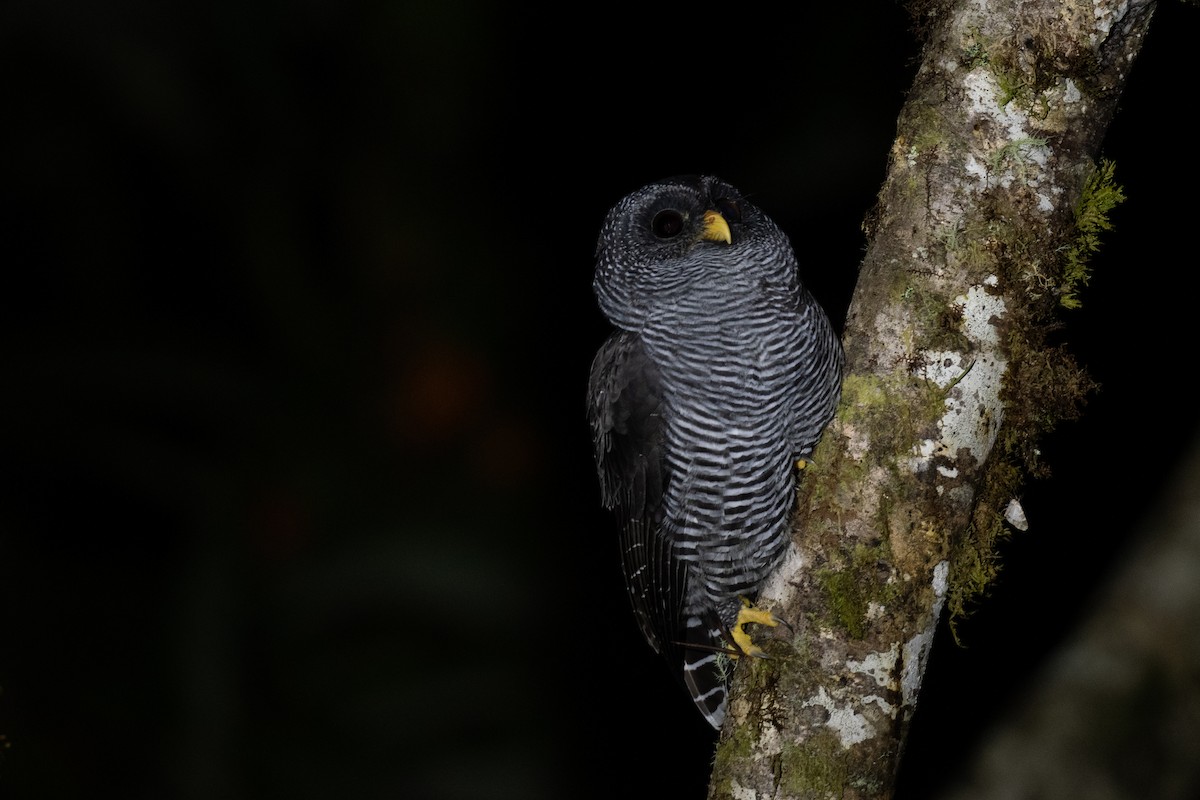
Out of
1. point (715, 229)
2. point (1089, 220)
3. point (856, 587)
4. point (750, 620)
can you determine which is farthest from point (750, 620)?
point (1089, 220)

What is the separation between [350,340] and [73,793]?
2825mm

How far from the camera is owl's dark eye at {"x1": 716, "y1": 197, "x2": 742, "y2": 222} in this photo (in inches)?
127

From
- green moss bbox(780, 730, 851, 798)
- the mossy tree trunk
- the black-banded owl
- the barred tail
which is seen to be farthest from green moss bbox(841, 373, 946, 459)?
the barred tail

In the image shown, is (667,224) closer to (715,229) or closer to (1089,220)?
(715,229)

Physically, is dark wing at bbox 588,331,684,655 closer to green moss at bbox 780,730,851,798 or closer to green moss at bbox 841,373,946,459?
green moss at bbox 841,373,946,459

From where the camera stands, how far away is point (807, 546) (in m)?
2.77

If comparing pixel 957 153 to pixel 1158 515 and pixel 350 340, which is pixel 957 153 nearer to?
pixel 1158 515

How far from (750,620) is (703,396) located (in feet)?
2.20

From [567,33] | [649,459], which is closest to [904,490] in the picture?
[649,459]

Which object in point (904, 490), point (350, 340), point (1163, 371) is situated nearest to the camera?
point (904, 490)

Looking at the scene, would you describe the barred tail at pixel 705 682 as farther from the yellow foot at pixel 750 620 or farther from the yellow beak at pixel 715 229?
the yellow beak at pixel 715 229

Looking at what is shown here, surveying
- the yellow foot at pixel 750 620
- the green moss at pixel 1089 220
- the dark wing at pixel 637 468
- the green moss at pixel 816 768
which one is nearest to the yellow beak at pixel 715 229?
the dark wing at pixel 637 468

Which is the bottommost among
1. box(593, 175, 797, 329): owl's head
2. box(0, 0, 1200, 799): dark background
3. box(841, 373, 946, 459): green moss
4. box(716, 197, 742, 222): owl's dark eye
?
box(0, 0, 1200, 799): dark background

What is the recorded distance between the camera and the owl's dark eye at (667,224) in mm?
3244
